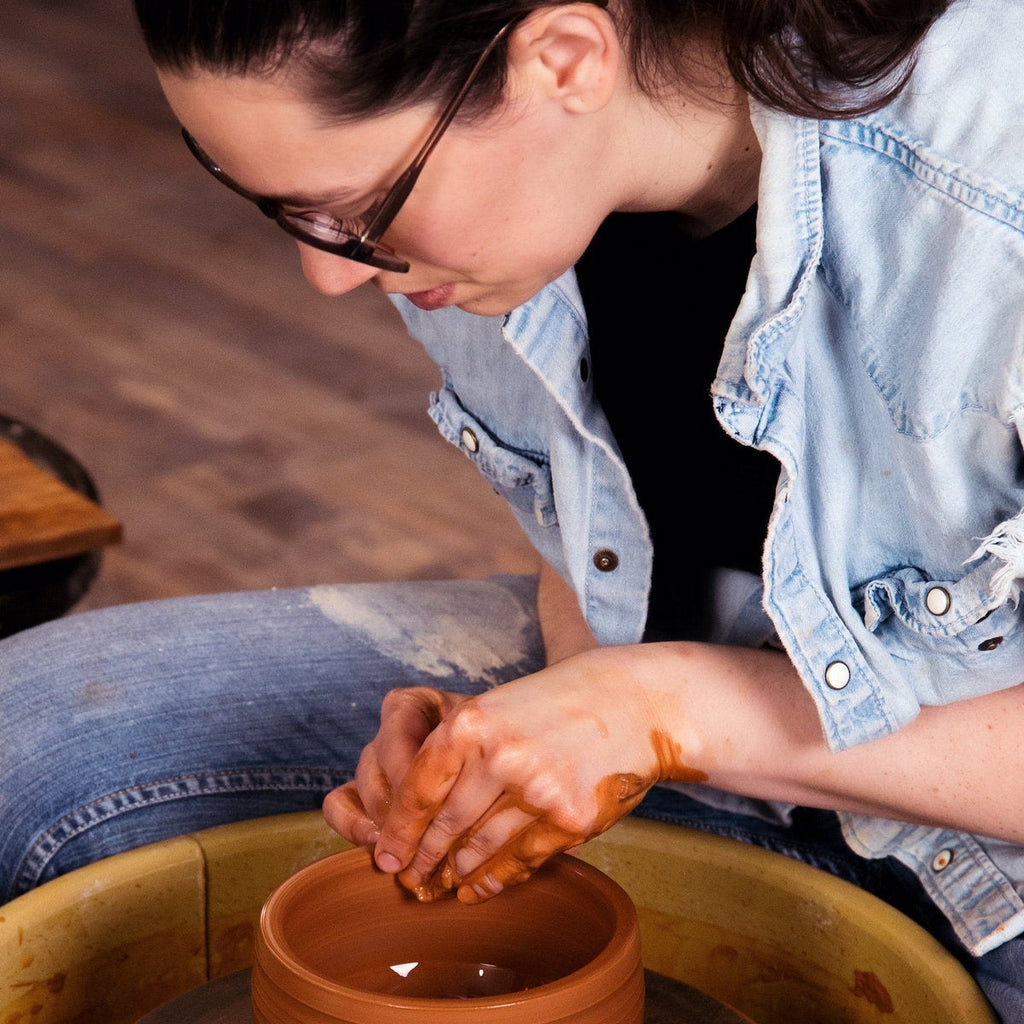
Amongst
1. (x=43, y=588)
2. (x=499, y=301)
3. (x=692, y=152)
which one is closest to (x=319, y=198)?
(x=499, y=301)

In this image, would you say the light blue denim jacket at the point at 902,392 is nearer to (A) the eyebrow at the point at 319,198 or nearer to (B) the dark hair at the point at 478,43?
(B) the dark hair at the point at 478,43

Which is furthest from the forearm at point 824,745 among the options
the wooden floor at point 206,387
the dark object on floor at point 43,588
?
the wooden floor at point 206,387

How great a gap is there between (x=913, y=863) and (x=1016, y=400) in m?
0.37

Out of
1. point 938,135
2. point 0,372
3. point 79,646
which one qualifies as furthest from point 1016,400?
point 0,372

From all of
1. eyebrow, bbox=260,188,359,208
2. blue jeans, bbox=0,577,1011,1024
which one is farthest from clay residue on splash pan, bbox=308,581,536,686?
eyebrow, bbox=260,188,359,208

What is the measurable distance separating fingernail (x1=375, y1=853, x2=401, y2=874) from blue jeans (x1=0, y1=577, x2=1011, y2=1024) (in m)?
0.26

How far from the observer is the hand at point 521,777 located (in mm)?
852

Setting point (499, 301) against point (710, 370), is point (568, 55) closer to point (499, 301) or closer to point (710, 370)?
point (499, 301)

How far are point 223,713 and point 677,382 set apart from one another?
1.44 ft

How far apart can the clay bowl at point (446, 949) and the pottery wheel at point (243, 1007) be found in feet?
0.28

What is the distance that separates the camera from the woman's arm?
33.7 inches

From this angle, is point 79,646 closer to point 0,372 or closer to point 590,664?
point 590,664

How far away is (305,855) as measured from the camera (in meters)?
1.05

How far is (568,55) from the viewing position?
2.62 ft
